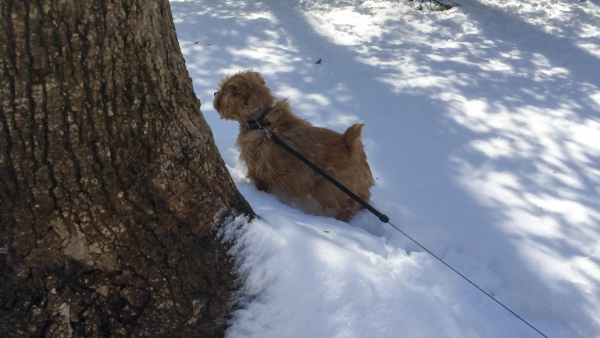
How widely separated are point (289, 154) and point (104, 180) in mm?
1927

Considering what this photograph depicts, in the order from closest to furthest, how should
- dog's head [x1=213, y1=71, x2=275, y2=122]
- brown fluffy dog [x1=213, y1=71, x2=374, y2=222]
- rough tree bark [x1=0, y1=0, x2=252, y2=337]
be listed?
rough tree bark [x1=0, y1=0, x2=252, y2=337]
brown fluffy dog [x1=213, y1=71, x2=374, y2=222]
dog's head [x1=213, y1=71, x2=275, y2=122]

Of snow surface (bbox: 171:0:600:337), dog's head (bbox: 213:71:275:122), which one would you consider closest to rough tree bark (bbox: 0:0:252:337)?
snow surface (bbox: 171:0:600:337)

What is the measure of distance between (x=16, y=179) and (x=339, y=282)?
1.30 m

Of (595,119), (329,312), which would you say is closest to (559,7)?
(595,119)

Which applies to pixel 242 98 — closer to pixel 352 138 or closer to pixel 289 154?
pixel 289 154

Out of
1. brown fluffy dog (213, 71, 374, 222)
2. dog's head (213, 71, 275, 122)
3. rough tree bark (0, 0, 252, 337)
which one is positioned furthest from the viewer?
dog's head (213, 71, 275, 122)

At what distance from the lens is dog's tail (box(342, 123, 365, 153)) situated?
10.2ft

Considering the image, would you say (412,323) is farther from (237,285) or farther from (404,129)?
(404,129)

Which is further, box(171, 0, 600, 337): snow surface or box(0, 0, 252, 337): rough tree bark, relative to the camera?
box(171, 0, 600, 337): snow surface

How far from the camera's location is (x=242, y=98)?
341cm

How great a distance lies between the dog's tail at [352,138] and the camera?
310cm

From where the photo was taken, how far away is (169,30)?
5.16 ft

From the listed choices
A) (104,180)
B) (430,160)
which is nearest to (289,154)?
(430,160)

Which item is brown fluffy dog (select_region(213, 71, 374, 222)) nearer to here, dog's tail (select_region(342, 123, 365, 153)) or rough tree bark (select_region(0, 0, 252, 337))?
dog's tail (select_region(342, 123, 365, 153))
